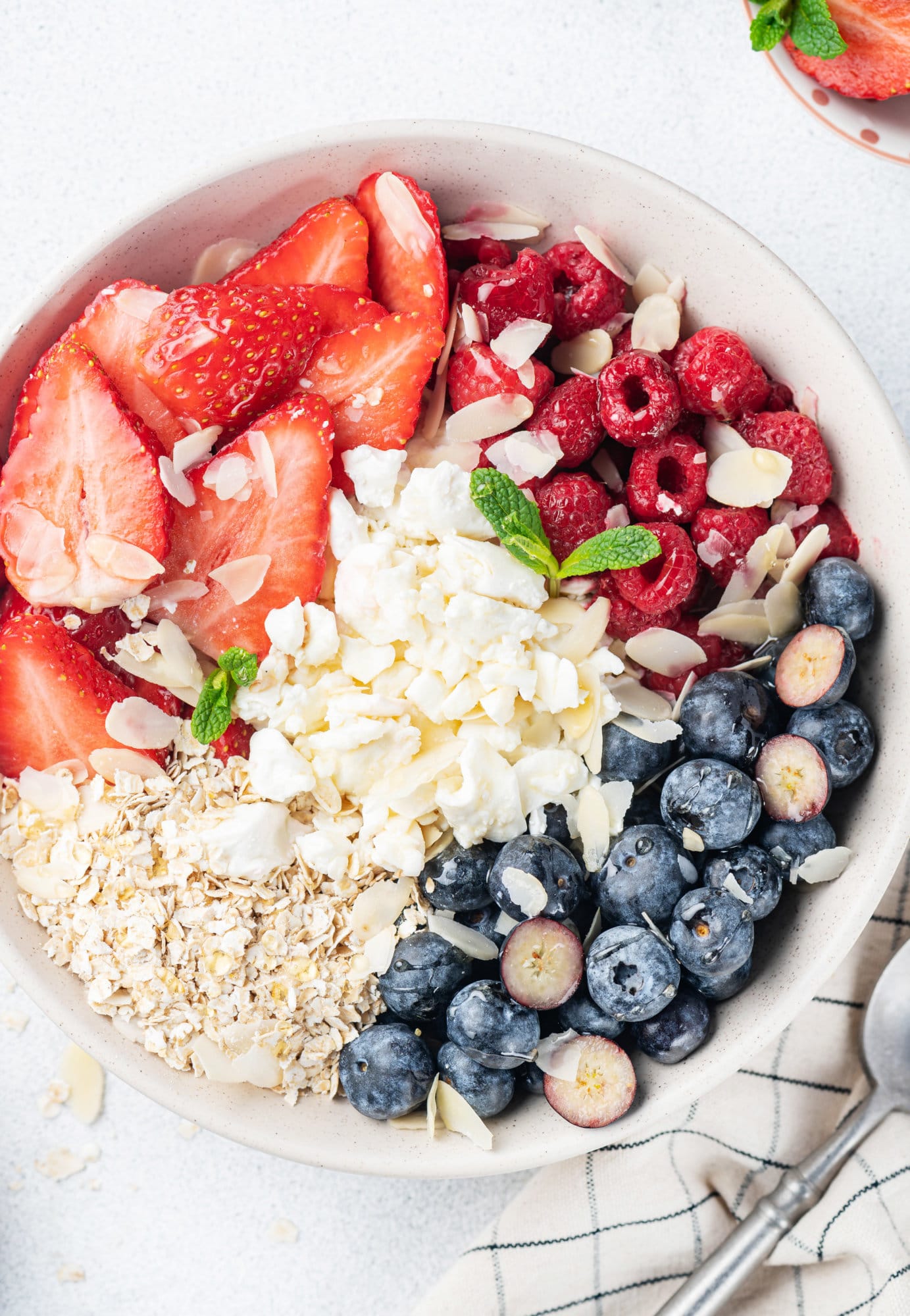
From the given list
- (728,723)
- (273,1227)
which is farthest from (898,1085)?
(273,1227)

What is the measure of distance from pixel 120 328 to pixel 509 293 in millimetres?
489

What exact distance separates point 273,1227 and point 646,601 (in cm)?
108

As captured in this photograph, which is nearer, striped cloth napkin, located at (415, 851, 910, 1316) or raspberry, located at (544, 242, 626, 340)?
raspberry, located at (544, 242, 626, 340)

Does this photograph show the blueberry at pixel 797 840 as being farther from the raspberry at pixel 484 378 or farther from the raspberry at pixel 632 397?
the raspberry at pixel 484 378

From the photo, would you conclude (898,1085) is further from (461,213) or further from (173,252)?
(173,252)

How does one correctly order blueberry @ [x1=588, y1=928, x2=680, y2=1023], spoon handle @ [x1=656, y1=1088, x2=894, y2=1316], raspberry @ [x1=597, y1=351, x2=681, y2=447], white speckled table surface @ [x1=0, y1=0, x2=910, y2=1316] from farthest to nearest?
white speckled table surface @ [x1=0, y1=0, x2=910, y2=1316]
spoon handle @ [x1=656, y1=1088, x2=894, y2=1316]
raspberry @ [x1=597, y1=351, x2=681, y2=447]
blueberry @ [x1=588, y1=928, x2=680, y2=1023]

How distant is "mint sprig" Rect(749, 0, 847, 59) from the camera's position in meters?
1.52

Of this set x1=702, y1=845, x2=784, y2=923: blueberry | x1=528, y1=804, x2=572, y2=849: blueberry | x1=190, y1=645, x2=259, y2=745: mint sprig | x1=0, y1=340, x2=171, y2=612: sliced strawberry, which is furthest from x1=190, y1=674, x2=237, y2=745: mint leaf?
x1=702, y1=845, x2=784, y2=923: blueberry

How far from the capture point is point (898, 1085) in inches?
59.6

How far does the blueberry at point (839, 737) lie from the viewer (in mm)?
1320

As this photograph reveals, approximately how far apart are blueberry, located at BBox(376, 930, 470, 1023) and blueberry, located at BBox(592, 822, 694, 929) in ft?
0.66

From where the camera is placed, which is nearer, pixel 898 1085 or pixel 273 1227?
pixel 898 1085

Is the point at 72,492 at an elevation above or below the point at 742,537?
above

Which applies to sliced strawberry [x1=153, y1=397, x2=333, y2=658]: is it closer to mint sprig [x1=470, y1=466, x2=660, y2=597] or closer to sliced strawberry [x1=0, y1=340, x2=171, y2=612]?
sliced strawberry [x1=0, y1=340, x2=171, y2=612]
